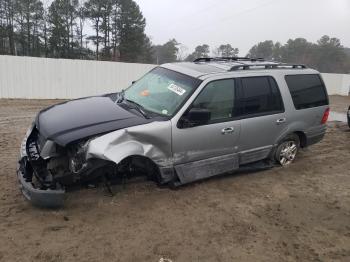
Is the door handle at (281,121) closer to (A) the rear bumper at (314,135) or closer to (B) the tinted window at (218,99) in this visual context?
(A) the rear bumper at (314,135)

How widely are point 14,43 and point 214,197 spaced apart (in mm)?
37112

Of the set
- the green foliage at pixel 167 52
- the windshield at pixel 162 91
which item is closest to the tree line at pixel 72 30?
the green foliage at pixel 167 52

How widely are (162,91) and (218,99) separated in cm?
87

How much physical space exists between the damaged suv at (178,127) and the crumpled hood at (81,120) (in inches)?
0.5

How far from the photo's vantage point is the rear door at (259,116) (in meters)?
5.58

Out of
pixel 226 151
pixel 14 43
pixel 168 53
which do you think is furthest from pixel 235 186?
pixel 168 53

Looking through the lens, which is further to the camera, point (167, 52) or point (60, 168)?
point (167, 52)

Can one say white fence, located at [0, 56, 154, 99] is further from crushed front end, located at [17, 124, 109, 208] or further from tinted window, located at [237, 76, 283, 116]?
tinted window, located at [237, 76, 283, 116]

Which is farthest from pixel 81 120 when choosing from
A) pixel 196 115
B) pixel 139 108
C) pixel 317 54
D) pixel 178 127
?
pixel 317 54

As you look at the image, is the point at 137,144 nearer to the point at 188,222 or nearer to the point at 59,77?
the point at 188,222

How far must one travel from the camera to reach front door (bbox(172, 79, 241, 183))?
4.94 metres

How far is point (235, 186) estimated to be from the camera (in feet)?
18.4

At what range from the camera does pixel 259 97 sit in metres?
5.80

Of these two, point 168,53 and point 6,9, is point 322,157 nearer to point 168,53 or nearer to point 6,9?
point 6,9
